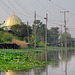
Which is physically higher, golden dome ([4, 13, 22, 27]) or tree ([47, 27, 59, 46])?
golden dome ([4, 13, 22, 27])

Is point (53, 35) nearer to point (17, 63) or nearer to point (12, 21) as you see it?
point (12, 21)

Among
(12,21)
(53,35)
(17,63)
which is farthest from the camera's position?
(53,35)

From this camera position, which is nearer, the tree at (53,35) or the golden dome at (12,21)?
the golden dome at (12,21)

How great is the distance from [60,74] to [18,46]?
43.8 metres

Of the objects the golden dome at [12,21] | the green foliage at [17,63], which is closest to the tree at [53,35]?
the golden dome at [12,21]

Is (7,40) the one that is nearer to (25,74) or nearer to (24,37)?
(24,37)

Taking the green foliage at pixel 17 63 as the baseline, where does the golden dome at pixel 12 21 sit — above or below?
above

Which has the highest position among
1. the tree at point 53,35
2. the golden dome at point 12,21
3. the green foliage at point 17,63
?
the golden dome at point 12,21

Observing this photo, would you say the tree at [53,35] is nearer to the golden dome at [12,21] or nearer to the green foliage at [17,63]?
the golden dome at [12,21]

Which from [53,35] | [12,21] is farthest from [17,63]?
[53,35]

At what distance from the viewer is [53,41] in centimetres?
12112

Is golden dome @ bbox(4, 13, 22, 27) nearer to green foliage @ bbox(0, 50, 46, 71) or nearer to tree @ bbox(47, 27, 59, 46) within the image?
tree @ bbox(47, 27, 59, 46)

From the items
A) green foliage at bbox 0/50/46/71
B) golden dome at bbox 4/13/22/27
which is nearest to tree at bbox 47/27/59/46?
golden dome at bbox 4/13/22/27

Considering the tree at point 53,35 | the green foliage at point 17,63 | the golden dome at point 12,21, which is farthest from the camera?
the tree at point 53,35
